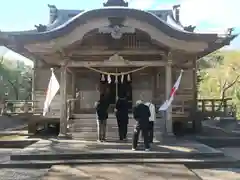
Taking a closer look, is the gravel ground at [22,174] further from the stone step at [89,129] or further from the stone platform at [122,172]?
the stone step at [89,129]

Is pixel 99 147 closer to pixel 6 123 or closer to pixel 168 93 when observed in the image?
pixel 168 93

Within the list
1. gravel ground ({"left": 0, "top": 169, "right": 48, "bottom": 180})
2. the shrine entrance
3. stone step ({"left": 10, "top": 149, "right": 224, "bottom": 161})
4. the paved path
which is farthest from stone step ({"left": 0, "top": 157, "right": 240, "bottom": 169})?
the shrine entrance

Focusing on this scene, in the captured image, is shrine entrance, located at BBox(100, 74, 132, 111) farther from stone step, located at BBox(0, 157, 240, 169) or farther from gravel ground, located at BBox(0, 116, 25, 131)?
gravel ground, located at BBox(0, 116, 25, 131)

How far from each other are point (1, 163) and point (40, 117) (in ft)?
22.4

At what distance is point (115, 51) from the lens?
1404 cm

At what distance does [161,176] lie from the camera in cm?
795

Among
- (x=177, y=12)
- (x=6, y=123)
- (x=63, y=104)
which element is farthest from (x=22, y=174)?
(x=6, y=123)

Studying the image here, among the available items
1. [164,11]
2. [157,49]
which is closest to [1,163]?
[157,49]

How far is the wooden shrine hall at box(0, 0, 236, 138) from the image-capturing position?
12570 millimetres

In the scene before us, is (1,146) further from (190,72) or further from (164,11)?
(164,11)

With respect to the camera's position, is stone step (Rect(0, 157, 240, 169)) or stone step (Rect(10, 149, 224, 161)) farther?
stone step (Rect(10, 149, 224, 161))

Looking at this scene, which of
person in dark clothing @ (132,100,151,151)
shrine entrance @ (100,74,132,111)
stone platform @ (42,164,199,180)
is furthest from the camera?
shrine entrance @ (100,74,132,111)

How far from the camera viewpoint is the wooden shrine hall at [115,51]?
41.2 ft

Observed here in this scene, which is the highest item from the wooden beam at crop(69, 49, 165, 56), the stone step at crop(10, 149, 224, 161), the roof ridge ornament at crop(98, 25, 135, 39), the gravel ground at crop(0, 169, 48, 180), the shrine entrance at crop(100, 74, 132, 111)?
the roof ridge ornament at crop(98, 25, 135, 39)
